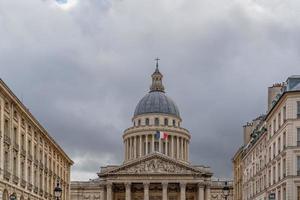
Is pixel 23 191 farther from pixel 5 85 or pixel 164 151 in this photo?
pixel 164 151

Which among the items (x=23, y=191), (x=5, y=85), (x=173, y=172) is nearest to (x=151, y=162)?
(x=173, y=172)

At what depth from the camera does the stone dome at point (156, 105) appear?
170 metres

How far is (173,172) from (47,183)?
67668 millimetres

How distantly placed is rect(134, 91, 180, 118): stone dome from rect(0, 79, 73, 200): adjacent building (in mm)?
88664

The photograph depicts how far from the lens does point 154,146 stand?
16312cm

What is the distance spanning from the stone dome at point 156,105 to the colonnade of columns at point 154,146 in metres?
7.97

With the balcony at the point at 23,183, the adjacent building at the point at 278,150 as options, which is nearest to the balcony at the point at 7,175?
the balcony at the point at 23,183

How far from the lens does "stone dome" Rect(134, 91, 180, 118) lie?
170375mm

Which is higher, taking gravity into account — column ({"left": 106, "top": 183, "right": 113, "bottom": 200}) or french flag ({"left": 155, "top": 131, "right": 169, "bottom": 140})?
french flag ({"left": 155, "top": 131, "right": 169, "bottom": 140})

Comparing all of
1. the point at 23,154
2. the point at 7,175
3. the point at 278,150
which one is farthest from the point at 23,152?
the point at 278,150

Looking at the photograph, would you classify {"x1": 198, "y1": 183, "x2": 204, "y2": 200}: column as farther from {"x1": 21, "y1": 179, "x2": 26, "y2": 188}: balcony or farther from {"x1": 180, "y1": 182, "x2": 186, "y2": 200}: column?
{"x1": 21, "y1": 179, "x2": 26, "y2": 188}: balcony

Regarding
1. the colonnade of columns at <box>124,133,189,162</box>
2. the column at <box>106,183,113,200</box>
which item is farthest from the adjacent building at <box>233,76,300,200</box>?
the colonnade of columns at <box>124,133,189,162</box>

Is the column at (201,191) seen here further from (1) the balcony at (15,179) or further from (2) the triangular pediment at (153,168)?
(1) the balcony at (15,179)

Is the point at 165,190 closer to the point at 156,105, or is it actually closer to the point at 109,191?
the point at 109,191
